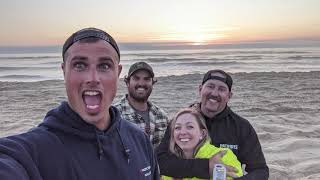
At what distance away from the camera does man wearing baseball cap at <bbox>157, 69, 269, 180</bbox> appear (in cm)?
426

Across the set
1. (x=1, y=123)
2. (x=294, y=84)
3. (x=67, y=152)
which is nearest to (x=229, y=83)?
(x=67, y=152)

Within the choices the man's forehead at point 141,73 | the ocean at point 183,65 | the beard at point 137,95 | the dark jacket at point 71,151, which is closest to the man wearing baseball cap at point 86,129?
the dark jacket at point 71,151

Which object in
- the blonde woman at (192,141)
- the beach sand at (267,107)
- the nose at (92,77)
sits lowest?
the beach sand at (267,107)

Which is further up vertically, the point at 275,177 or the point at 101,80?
the point at 101,80

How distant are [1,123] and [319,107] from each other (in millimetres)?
9121

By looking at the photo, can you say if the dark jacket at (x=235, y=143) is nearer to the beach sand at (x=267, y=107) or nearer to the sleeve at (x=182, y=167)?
the sleeve at (x=182, y=167)

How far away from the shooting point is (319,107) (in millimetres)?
12086

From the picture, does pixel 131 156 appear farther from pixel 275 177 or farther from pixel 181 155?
pixel 275 177

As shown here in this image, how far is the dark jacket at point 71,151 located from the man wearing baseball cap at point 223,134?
6.31 feet

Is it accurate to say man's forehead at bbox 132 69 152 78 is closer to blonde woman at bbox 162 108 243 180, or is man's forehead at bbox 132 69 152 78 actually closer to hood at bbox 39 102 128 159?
blonde woman at bbox 162 108 243 180

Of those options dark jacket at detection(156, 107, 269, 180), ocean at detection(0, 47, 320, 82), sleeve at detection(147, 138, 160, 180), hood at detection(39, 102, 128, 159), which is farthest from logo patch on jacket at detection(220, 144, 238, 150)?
ocean at detection(0, 47, 320, 82)

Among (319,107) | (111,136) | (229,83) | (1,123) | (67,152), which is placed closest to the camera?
Result: (67,152)

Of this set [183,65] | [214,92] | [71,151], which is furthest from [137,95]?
[183,65]

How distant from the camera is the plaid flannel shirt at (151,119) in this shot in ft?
16.7
